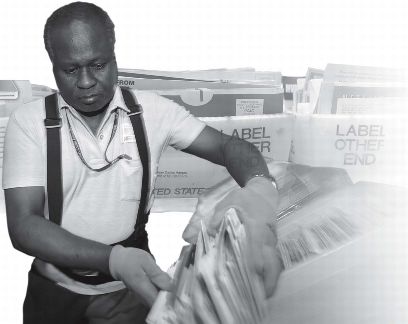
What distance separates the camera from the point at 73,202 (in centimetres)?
113

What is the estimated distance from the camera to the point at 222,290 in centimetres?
67

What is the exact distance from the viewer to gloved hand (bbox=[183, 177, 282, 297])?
723 millimetres

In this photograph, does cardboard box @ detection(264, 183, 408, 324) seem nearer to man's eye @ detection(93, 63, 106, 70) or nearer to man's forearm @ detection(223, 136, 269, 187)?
man's forearm @ detection(223, 136, 269, 187)

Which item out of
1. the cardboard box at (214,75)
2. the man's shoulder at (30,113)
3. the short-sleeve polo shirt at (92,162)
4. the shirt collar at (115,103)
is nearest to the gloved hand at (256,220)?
the short-sleeve polo shirt at (92,162)

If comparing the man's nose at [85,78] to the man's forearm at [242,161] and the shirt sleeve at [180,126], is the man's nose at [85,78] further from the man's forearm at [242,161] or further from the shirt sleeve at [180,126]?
the man's forearm at [242,161]

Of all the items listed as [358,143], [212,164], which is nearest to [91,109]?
[212,164]

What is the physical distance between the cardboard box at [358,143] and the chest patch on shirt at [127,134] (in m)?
0.97

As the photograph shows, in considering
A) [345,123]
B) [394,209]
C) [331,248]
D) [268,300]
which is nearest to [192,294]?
[268,300]

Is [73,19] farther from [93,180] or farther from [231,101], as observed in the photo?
[231,101]

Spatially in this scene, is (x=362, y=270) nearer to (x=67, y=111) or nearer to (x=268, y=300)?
(x=268, y=300)

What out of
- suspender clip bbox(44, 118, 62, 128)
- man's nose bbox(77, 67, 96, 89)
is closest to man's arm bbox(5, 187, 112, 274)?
suspender clip bbox(44, 118, 62, 128)

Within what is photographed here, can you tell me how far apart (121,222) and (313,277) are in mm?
609

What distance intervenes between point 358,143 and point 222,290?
139cm

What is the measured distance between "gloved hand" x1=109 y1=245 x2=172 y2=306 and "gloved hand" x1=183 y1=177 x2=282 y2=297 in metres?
0.10
